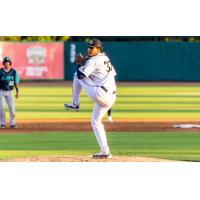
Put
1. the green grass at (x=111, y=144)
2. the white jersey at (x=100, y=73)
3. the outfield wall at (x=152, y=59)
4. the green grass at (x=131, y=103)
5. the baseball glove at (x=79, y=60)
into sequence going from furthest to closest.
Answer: the outfield wall at (x=152, y=59) < the green grass at (x=131, y=103) < the green grass at (x=111, y=144) < the baseball glove at (x=79, y=60) < the white jersey at (x=100, y=73)

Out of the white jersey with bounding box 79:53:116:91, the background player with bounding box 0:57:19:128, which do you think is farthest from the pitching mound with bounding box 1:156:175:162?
the background player with bounding box 0:57:19:128

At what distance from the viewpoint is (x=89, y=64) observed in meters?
13.2

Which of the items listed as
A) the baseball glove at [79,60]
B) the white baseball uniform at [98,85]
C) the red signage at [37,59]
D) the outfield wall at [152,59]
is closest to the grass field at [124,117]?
the white baseball uniform at [98,85]

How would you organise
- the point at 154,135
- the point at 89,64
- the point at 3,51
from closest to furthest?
the point at 89,64
the point at 154,135
the point at 3,51

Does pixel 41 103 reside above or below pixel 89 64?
below

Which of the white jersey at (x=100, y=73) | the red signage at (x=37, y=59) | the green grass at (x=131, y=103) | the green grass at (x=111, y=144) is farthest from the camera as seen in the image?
the red signage at (x=37, y=59)

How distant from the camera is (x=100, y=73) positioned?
44.0 feet

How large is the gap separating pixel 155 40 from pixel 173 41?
1869 mm

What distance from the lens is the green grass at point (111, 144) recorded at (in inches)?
603

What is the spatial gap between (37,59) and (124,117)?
25.2 m

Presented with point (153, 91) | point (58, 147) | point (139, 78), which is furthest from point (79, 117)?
point (139, 78)

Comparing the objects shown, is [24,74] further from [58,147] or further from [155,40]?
[58,147]

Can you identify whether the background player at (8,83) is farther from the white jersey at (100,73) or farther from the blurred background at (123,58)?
the blurred background at (123,58)

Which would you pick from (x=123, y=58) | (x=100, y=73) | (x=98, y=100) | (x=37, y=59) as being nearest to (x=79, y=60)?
(x=100, y=73)
